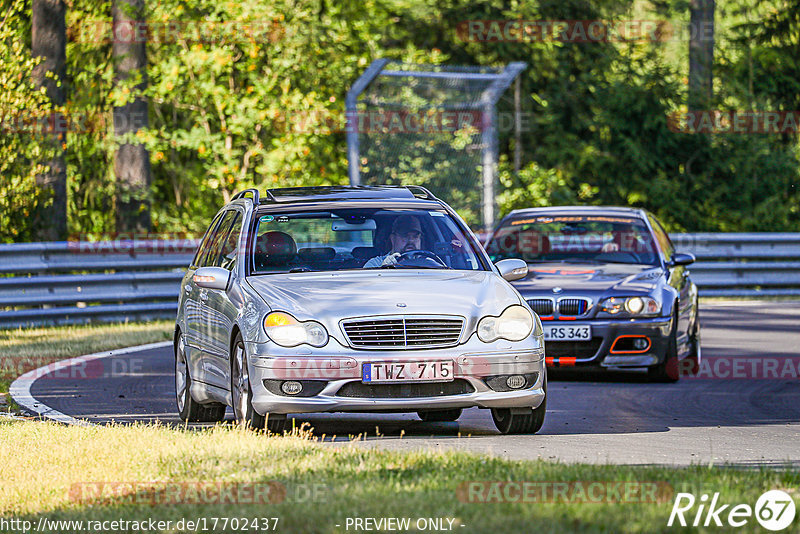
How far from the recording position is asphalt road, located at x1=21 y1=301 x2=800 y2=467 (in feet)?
28.5

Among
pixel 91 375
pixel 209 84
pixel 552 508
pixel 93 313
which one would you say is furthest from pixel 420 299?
pixel 209 84

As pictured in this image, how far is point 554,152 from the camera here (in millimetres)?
34875

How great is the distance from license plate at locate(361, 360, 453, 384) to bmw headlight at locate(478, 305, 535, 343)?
0.34 meters


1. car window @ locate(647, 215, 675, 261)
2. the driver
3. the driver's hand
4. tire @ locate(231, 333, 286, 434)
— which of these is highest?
the driver

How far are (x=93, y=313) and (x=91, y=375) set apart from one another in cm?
621

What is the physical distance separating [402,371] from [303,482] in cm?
213

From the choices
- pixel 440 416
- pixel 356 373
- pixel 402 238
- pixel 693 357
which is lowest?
pixel 693 357

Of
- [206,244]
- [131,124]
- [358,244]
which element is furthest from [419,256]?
[131,124]

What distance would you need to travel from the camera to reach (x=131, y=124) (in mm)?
27516

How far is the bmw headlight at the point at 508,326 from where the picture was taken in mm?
8953

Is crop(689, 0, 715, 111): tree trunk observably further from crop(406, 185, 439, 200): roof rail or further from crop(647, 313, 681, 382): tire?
crop(406, 185, 439, 200): roof rail

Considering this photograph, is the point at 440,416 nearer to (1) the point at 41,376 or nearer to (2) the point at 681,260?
(2) the point at 681,260

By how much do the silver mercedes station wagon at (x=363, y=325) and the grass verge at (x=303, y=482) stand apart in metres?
0.52

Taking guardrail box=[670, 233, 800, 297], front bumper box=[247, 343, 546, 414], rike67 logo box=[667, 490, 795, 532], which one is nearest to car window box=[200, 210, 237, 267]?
front bumper box=[247, 343, 546, 414]
